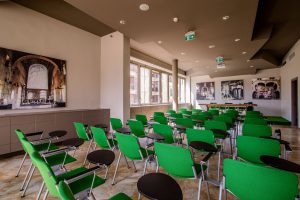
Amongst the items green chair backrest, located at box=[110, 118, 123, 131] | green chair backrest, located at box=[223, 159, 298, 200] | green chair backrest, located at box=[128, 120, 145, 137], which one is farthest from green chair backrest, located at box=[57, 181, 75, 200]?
green chair backrest, located at box=[110, 118, 123, 131]

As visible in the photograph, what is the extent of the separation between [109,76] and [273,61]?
388 inches

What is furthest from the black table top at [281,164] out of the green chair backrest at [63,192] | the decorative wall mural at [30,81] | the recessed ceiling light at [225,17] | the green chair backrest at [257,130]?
the decorative wall mural at [30,81]

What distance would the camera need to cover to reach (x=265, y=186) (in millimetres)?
1275

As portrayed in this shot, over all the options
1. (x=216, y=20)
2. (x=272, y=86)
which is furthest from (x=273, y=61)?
(x=216, y=20)

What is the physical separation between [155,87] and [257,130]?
7.32 m

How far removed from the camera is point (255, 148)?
227 cm

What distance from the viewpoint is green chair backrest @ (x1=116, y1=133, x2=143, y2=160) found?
2354 millimetres

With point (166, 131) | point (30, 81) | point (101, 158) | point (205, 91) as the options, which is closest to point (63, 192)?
point (101, 158)

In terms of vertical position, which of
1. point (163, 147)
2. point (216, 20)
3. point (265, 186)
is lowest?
point (265, 186)

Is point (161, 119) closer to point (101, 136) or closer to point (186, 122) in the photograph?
point (186, 122)

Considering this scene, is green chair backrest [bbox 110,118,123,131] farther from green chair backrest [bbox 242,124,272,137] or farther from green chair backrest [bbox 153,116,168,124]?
green chair backrest [bbox 242,124,272,137]

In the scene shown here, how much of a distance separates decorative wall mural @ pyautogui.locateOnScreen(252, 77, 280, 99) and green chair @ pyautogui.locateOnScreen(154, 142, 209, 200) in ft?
40.0

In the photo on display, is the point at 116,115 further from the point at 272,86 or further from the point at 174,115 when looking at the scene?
Result: the point at 272,86

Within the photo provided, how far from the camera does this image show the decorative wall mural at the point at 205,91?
44.9 feet
